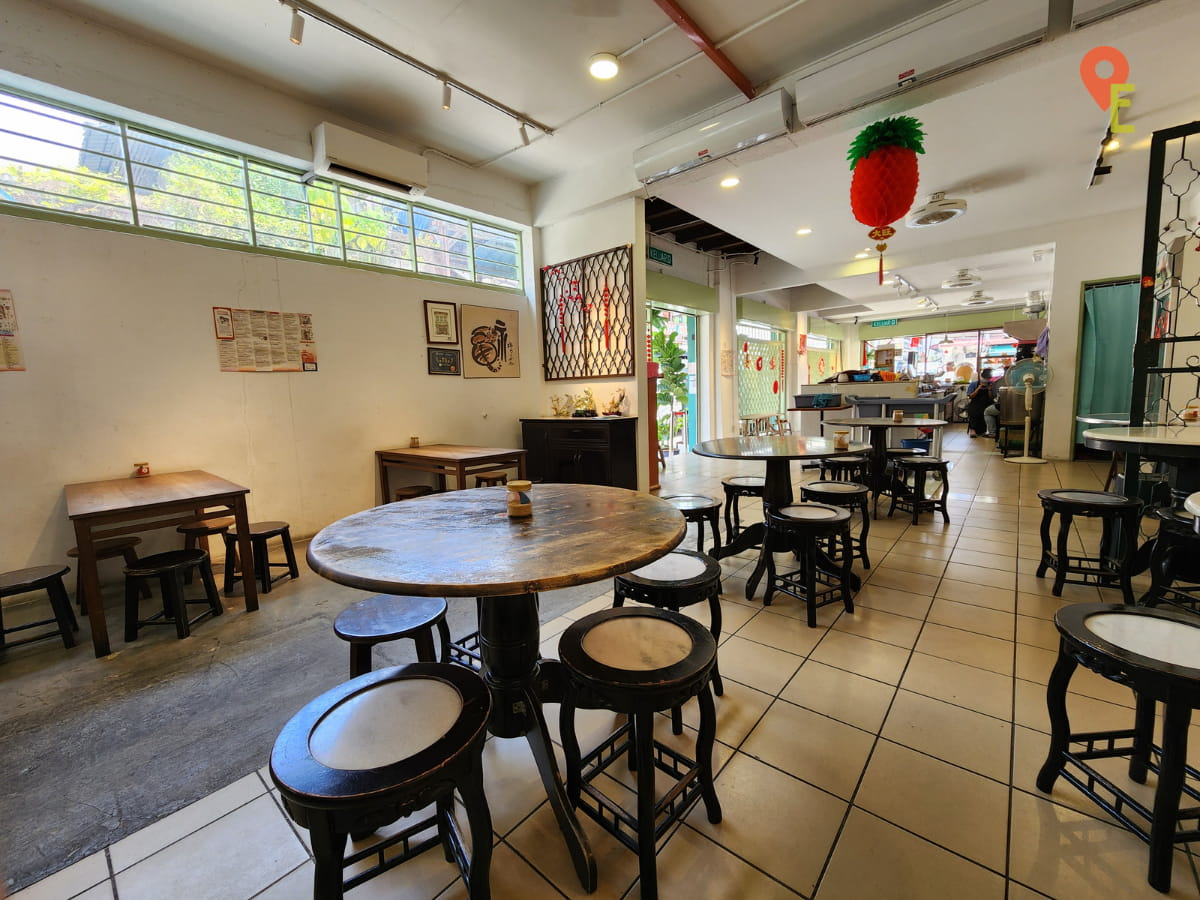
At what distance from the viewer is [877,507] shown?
15.0ft

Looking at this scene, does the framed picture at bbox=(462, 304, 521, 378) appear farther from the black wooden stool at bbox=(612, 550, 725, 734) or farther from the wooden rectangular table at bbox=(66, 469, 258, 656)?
the black wooden stool at bbox=(612, 550, 725, 734)

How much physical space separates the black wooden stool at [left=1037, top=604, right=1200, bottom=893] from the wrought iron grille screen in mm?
2238

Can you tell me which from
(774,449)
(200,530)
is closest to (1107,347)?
(774,449)

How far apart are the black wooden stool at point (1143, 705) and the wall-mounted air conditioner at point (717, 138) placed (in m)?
3.36

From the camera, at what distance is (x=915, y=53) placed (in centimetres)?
272

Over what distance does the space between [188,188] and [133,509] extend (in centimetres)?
251

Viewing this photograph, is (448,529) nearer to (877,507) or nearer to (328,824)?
(328,824)

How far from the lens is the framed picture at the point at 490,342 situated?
5008 mm

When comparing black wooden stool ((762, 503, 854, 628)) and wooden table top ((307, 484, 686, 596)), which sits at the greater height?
wooden table top ((307, 484, 686, 596))

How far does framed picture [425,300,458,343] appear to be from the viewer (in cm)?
469

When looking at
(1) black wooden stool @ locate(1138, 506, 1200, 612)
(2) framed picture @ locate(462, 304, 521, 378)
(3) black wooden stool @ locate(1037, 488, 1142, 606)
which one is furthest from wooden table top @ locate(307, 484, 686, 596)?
(2) framed picture @ locate(462, 304, 521, 378)

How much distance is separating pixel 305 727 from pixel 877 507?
485 centimetres

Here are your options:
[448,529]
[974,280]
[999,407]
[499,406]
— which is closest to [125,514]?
[448,529]

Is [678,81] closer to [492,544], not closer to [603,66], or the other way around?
[603,66]
